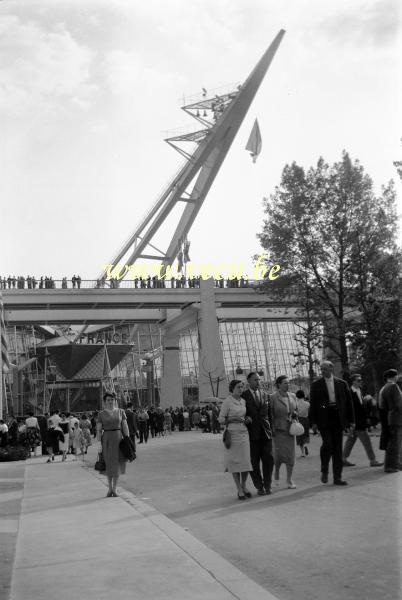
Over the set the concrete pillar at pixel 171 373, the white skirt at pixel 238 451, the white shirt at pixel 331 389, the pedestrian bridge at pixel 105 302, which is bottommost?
the white skirt at pixel 238 451

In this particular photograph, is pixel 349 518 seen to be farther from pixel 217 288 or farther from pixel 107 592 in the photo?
pixel 217 288

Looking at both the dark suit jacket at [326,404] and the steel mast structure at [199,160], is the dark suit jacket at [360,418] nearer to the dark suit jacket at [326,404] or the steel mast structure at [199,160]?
the dark suit jacket at [326,404]

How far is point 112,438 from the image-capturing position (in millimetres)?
11039

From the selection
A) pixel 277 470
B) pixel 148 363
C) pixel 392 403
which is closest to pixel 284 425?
pixel 277 470

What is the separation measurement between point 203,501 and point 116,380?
67.5 meters

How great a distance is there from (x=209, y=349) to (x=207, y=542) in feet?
151

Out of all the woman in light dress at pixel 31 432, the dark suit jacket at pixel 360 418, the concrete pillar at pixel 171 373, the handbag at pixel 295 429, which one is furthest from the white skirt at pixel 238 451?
the concrete pillar at pixel 171 373

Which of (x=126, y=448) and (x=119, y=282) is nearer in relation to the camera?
(x=126, y=448)

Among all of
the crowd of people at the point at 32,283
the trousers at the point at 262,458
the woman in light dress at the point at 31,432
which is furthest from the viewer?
the crowd of people at the point at 32,283

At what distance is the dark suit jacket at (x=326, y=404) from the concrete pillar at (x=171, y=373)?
161 ft

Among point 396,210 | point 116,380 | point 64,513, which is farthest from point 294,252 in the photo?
point 116,380

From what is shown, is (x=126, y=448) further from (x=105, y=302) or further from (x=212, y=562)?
(x=105, y=302)

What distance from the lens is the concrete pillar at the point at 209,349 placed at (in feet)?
171

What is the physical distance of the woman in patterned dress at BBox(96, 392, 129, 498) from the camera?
1088cm
